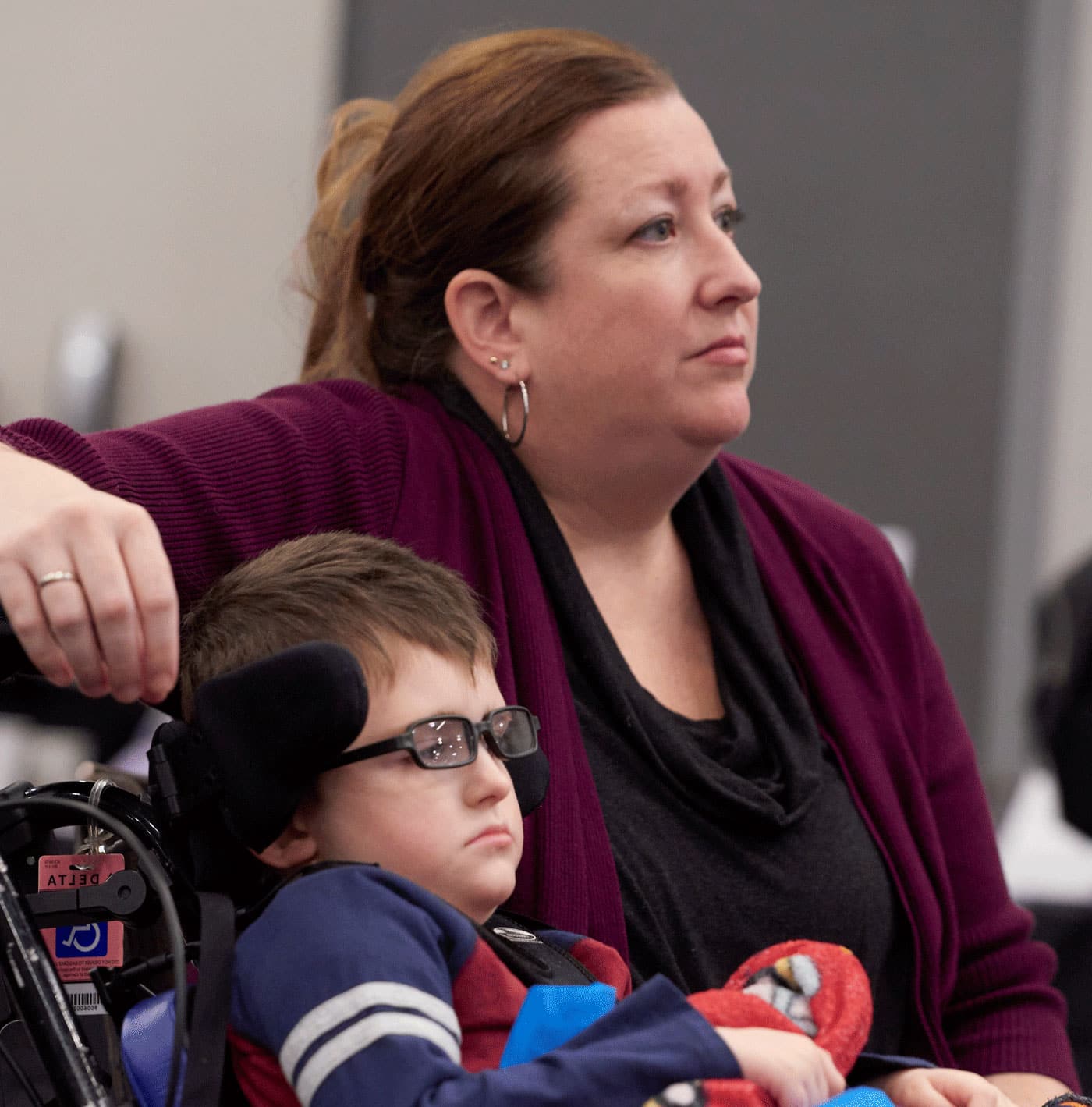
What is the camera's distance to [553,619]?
1.48 m

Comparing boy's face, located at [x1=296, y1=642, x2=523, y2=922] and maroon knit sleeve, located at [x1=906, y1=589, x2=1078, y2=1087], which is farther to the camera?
maroon knit sleeve, located at [x1=906, y1=589, x2=1078, y2=1087]

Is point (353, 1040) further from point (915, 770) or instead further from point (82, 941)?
point (915, 770)

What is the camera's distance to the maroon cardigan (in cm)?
134

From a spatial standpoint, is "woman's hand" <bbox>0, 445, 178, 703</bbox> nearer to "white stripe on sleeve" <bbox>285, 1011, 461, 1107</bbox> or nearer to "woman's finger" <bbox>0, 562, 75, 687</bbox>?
"woman's finger" <bbox>0, 562, 75, 687</bbox>

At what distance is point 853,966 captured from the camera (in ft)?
3.57

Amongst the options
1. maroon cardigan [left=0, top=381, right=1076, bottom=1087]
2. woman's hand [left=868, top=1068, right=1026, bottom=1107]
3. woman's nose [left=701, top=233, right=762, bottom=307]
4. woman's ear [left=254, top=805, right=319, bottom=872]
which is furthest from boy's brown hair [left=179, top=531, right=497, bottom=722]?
woman's nose [left=701, top=233, right=762, bottom=307]

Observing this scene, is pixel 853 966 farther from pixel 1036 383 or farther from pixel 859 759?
pixel 1036 383

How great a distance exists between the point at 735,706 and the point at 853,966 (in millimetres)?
493

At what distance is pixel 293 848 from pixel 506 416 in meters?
0.70

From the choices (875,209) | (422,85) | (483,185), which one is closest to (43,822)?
(483,185)

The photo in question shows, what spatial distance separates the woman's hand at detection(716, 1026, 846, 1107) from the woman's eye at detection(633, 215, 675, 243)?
88 centimetres

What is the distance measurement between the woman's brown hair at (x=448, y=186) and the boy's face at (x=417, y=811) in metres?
0.68

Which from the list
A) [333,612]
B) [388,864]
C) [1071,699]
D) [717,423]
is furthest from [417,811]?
[1071,699]

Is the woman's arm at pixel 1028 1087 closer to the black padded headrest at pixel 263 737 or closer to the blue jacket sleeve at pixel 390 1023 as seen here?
the blue jacket sleeve at pixel 390 1023
